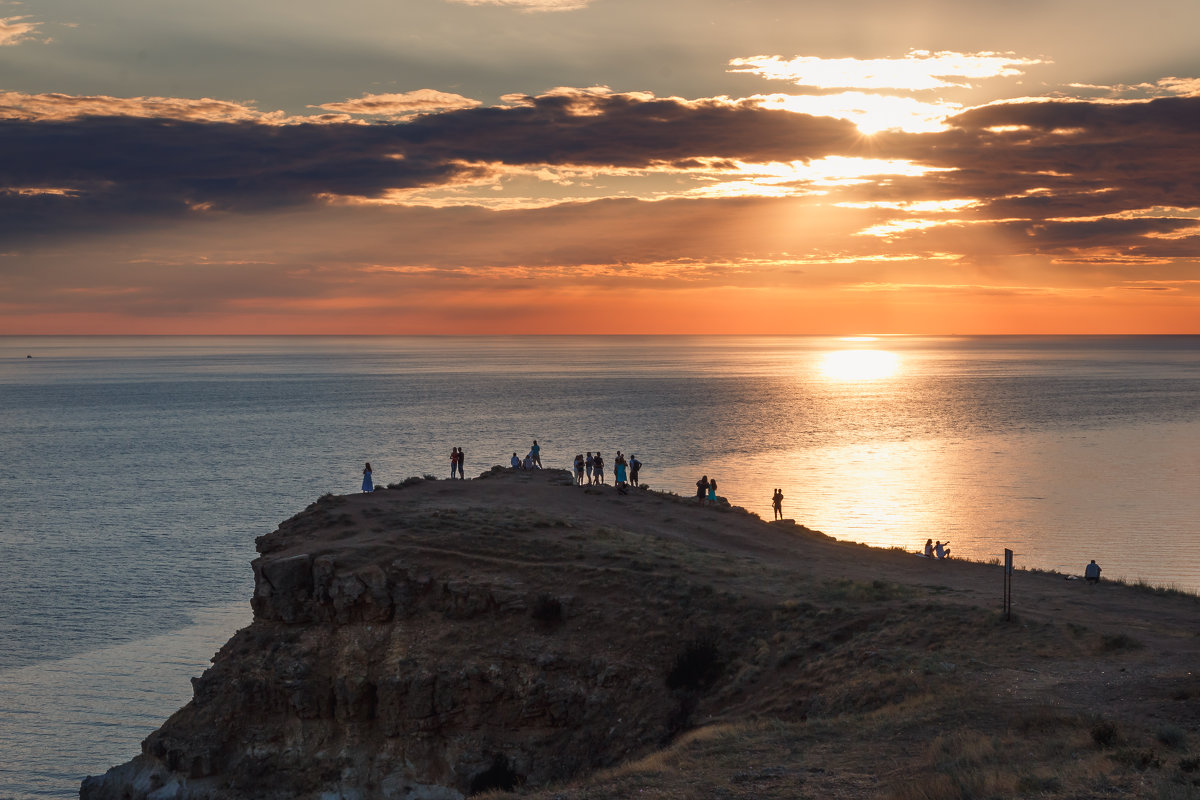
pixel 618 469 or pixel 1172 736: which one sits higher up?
pixel 618 469

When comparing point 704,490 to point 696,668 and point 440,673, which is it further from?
point 440,673

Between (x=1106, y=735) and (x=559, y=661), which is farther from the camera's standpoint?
(x=559, y=661)

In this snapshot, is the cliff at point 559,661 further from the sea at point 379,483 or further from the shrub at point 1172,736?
the sea at point 379,483

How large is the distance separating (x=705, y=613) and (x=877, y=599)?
4.86m

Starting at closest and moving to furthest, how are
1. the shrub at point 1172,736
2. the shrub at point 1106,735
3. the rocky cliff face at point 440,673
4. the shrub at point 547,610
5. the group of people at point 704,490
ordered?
the shrub at point 1172,736, the shrub at point 1106,735, the rocky cliff face at point 440,673, the shrub at point 547,610, the group of people at point 704,490

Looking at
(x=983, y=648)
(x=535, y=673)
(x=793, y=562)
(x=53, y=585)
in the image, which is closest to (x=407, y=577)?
(x=535, y=673)

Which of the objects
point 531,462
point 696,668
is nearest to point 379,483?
point 531,462

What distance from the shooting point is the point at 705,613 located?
2630 cm

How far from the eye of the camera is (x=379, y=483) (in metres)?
73.7

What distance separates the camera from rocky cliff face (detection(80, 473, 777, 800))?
2469cm

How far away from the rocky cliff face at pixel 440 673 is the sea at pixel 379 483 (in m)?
5.13

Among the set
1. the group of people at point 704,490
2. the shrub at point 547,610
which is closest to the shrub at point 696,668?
the shrub at point 547,610

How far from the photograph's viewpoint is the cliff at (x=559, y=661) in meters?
21.7

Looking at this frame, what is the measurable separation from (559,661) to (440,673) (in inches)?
131
